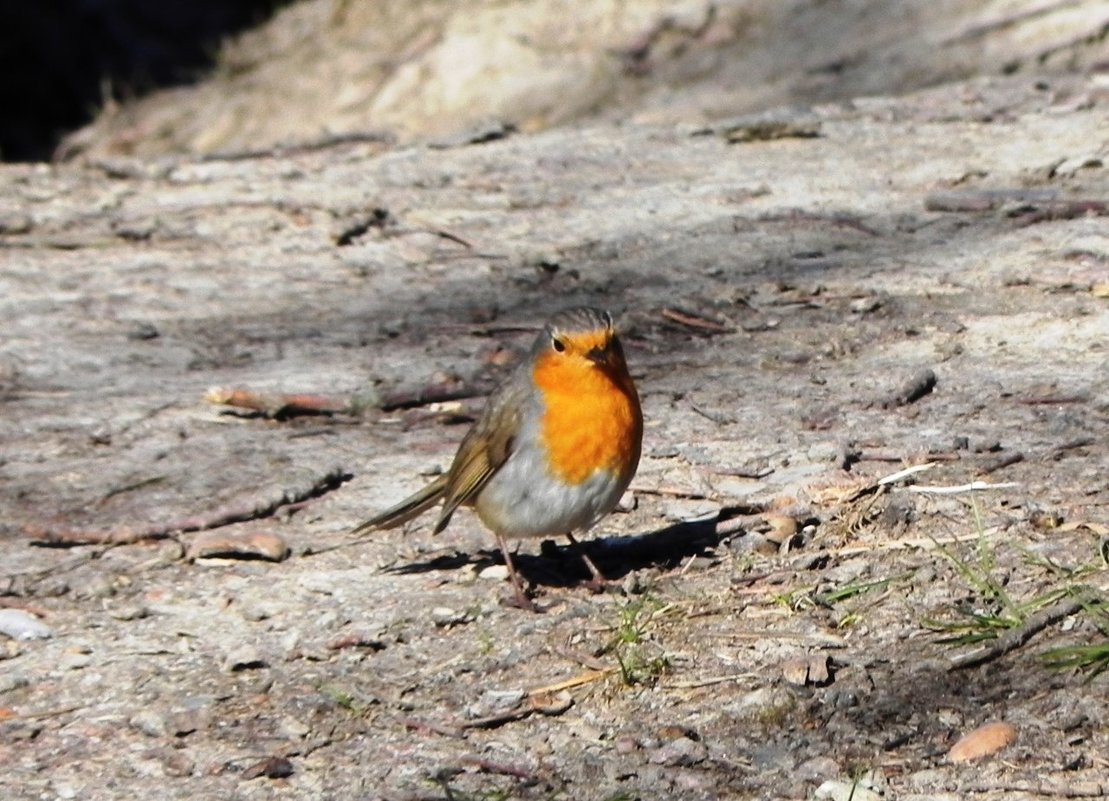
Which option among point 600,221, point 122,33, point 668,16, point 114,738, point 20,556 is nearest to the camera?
point 114,738

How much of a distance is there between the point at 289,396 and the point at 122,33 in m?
9.53

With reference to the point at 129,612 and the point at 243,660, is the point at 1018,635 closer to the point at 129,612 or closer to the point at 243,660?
the point at 243,660

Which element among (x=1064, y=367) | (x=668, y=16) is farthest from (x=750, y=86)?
(x=1064, y=367)

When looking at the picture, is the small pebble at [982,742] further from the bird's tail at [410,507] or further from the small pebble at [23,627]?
the small pebble at [23,627]

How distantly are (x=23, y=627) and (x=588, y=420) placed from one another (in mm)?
1452

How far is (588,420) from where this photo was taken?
470 centimetres

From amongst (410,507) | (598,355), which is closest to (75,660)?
(410,507)

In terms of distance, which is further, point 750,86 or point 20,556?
point 750,86

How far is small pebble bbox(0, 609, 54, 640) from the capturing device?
15.0 ft

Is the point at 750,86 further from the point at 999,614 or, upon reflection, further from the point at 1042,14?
the point at 999,614

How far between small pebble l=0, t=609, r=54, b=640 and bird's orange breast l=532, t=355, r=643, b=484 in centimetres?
129

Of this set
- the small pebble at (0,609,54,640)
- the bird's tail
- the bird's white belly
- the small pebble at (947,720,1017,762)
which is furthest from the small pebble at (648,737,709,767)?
the small pebble at (0,609,54,640)

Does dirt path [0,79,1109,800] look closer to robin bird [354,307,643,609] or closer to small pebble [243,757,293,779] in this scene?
small pebble [243,757,293,779]

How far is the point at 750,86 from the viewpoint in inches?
389
